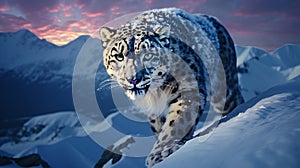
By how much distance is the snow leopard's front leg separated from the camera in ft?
9.01

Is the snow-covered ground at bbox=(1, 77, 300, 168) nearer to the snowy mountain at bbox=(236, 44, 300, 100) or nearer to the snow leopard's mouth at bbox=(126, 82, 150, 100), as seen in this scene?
the snow leopard's mouth at bbox=(126, 82, 150, 100)

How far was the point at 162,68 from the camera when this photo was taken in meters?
3.56

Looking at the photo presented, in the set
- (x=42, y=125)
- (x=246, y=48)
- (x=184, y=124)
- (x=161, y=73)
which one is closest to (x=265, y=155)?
(x=184, y=124)

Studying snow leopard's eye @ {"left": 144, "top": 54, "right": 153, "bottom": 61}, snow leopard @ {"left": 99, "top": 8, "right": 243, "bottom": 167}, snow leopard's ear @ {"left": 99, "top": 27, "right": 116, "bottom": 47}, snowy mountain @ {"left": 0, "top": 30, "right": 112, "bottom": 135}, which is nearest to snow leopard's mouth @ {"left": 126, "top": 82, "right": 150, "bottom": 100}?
snow leopard @ {"left": 99, "top": 8, "right": 243, "bottom": 167}

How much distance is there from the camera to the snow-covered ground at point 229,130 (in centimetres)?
117

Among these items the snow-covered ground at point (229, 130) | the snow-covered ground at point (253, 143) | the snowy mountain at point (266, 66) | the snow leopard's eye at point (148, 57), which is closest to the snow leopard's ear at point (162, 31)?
the snow leopard's eye at point (148, 57)

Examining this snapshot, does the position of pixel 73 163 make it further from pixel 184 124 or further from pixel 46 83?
pixel 184 124

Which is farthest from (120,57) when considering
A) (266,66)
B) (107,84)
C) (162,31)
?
(266,66)

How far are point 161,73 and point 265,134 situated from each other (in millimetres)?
2323

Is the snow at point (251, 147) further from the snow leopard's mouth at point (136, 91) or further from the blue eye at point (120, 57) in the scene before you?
the blue eye at point (120, 57)

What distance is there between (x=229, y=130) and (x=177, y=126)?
1.51 metres

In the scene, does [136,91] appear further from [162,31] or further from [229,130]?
[229,130]

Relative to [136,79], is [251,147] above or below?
below

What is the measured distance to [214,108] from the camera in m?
5.04
